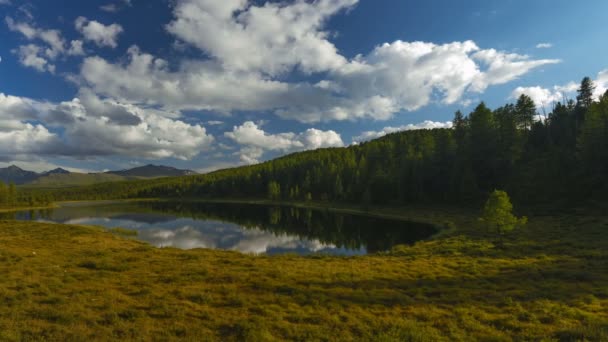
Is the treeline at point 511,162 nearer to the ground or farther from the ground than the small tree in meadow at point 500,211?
farther from the ground

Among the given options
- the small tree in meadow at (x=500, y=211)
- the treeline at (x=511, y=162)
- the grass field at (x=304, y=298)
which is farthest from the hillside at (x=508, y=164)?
the grass field at (x=304, y=298)

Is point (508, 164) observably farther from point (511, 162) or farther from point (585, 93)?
point (585, 93)

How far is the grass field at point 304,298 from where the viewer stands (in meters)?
14.0

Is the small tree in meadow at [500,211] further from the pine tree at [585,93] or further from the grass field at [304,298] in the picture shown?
the pine tree at [585,93]

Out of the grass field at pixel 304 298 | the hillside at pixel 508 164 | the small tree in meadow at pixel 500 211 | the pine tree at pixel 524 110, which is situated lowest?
the grass field at pixel 304 298

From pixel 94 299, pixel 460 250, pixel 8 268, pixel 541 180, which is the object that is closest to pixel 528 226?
pixel 460 250

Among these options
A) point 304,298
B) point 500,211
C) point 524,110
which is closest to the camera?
point 304,298

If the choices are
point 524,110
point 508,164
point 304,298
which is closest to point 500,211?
point 304,298

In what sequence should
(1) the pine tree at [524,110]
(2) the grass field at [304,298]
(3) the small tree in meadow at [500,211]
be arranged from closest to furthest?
1. (2) the grass field at [304,298]
2. (3) the small tree in meadow at [500,211]
3. (1) the pine tree at [524,110]

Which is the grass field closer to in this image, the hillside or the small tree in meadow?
the small tree in meadow

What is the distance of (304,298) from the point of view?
1905cm

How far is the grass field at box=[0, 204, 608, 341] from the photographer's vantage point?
1402 cm

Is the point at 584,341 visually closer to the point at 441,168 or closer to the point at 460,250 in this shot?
the point at 460,250

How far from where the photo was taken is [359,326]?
579 inches
